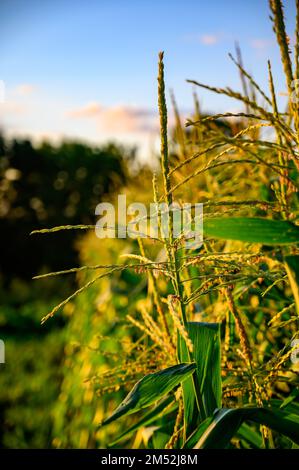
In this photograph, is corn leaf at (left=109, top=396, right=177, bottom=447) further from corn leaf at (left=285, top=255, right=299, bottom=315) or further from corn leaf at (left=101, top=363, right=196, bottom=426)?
corn leaf at (left=285, top=255, right=299, bottom=315)

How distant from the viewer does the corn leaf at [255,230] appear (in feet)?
2.04

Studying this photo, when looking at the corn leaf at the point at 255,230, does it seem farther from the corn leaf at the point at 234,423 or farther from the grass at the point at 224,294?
the corn leaf at the point at 234,423

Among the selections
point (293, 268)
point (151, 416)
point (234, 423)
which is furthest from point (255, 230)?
point (151, 416)

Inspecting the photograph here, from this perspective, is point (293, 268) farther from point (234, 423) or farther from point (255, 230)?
point (234, 423)

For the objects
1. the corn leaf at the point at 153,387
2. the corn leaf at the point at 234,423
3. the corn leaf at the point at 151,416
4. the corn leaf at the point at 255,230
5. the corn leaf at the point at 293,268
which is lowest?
the corn leaf at the point at 151,416

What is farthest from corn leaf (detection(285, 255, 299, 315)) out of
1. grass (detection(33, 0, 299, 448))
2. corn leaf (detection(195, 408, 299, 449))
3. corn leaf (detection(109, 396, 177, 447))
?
corn leaf (detection(109, 396, 177, 447))

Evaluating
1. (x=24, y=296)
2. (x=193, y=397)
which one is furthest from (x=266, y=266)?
(x=24, y=296)

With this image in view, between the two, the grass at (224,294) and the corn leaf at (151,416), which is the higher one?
the grass at (224,294)

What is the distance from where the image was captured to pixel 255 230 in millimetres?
634

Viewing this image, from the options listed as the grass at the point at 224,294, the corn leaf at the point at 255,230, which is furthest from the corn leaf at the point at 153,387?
the corn leaf at the point at 255,230

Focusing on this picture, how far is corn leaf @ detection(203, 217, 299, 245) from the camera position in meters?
0.62

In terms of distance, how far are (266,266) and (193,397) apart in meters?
0.53

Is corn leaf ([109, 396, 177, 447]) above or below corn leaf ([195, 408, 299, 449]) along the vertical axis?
below
